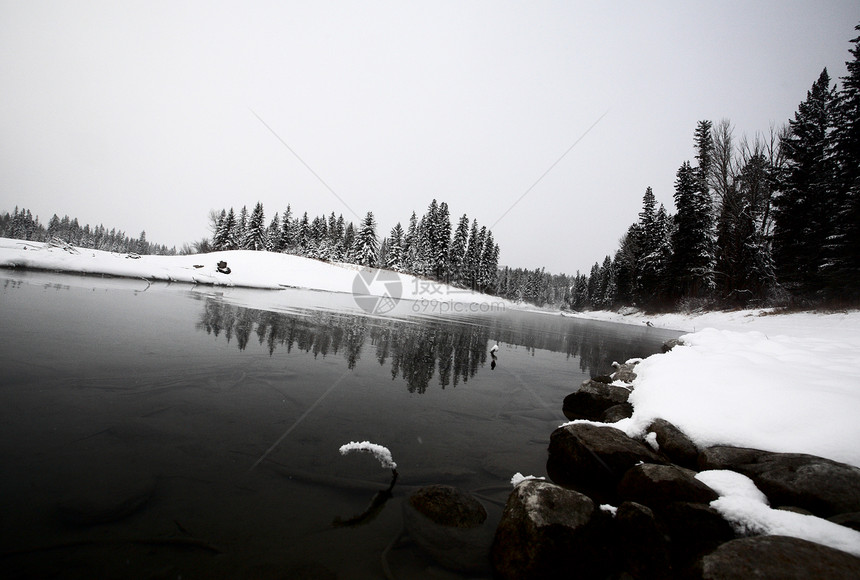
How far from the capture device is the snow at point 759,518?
7.66 ft

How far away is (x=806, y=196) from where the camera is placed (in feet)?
77.7

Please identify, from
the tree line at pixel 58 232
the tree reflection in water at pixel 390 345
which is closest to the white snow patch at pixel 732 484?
the tree reflection in water at pixel 390 345

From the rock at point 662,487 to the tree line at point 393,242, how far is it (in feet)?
179

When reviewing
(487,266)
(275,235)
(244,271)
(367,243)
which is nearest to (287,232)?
(275,235)

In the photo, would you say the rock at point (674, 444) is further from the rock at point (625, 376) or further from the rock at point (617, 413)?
the rock at point (625, 376)

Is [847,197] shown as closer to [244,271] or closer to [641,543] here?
[641,543]

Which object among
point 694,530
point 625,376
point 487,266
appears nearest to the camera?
point 694,530

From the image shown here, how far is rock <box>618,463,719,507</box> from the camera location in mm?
3178

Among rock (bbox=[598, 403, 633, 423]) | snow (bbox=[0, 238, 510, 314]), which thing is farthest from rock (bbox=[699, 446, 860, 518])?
snow (bbox=[0, 238, 510, 314])

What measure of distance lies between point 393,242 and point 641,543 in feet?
200

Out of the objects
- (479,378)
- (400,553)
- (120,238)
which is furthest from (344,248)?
(120,238)

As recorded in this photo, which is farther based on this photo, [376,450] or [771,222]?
[771,222]

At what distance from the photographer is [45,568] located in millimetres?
1959

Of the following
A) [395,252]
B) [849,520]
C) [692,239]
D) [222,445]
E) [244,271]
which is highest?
[692,239]
